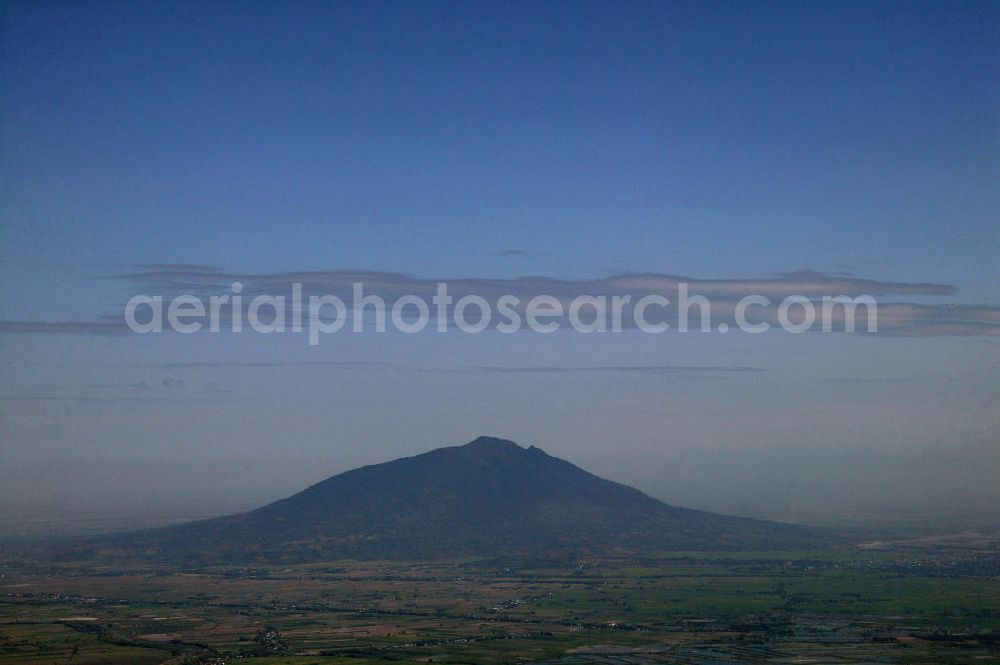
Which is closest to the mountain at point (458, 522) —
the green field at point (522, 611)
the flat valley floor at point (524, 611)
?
the flat valley floor at point (524, 611)

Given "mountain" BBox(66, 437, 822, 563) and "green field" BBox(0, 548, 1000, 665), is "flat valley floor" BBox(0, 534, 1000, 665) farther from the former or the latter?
"mountain" BBox(66, 437, 822, 563)

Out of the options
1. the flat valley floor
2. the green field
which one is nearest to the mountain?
the flat valley floor

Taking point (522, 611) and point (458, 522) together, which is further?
point (458, 522)

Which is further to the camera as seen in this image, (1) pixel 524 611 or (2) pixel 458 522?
(2) pixel 458 522

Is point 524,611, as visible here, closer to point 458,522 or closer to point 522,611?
point 522,611

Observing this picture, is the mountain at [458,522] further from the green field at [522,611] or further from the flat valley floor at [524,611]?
the green field at [522,611]

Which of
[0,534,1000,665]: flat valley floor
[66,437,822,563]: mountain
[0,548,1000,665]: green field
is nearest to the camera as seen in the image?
[0,534,1000,665]: flat valley floor

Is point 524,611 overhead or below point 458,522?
overhead

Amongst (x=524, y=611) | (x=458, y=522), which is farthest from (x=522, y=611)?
(x=458, y=522)
